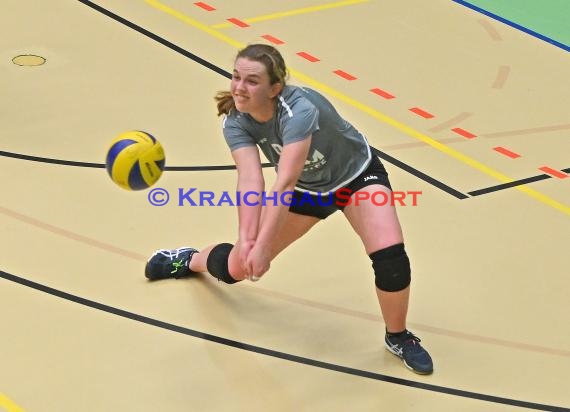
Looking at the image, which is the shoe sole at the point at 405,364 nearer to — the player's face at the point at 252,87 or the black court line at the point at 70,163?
the player's face at the point at 252,87

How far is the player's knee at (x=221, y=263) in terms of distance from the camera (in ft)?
18.9

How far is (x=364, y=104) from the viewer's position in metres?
8.09

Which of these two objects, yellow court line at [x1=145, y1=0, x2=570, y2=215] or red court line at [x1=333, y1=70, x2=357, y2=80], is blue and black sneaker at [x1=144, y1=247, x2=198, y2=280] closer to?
yellow court line at [x1=145, y1=0, x2=570, y2=215]

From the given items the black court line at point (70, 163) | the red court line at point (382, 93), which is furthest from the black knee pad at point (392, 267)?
the red court line at point (382, 93)

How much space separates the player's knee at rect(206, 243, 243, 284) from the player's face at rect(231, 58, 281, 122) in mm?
1024

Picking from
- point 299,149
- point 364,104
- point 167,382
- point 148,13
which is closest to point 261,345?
point 167,382

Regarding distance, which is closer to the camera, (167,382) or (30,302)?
(167,382)

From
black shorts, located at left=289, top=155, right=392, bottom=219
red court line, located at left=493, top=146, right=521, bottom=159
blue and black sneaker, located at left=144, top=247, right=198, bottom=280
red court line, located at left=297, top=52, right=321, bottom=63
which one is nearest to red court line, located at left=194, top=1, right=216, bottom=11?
red court line, located at left=297, top=52, right=321, bottom=63

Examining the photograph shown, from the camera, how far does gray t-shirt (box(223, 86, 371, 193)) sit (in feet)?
16.3

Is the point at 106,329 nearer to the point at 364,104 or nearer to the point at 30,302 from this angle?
the point at 30,302

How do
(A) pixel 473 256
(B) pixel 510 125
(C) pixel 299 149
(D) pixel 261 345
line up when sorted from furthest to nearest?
(B) pixel 510 125, (A) pixel 473 256, (D) pixel 261 345, (C) pixel 299 149

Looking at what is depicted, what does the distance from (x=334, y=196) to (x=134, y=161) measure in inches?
37.7

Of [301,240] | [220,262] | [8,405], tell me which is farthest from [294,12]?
[8,405]

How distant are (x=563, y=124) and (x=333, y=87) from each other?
1.64m
